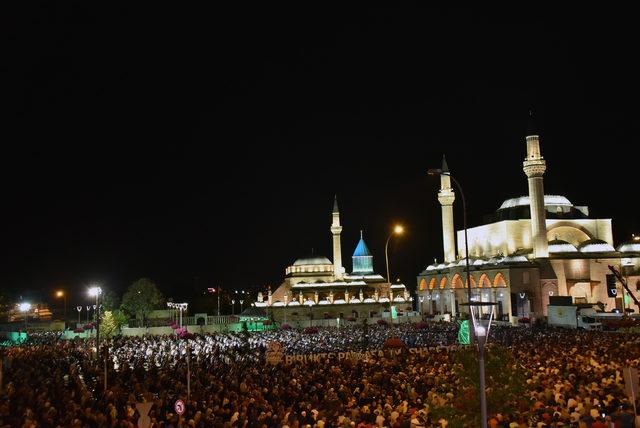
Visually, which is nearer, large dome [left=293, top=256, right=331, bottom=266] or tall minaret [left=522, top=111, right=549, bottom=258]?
tall minaret [left=522, top=111, right=549, bottom=258]

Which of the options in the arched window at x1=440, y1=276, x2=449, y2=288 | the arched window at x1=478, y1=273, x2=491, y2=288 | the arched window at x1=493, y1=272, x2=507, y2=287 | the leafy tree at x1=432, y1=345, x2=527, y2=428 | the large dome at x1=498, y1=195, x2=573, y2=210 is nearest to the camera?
the leafy tree at x1=432, y1=345, x2=527, y2=428

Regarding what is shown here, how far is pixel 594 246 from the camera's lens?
5844 centimetres

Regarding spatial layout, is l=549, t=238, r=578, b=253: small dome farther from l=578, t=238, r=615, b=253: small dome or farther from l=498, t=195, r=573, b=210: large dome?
l=498, t=195, r=573, b=210: large dome

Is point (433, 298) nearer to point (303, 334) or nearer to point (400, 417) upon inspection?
point (303, 334)

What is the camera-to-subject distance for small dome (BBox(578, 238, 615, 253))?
57.8 metres

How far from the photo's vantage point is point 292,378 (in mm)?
18703

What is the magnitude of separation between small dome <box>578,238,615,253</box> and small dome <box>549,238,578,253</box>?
3.24 feet

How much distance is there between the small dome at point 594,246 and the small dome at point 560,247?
988 mm

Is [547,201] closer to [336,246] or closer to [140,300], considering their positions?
[336,246]

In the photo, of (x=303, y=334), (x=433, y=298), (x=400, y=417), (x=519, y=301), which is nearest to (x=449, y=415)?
(x=400, y=417)

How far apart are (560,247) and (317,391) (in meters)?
46.6

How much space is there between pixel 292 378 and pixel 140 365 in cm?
672

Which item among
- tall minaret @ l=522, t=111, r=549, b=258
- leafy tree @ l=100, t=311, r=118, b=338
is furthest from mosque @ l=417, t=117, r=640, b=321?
leafy tree @ l=100, t=311, r=118, b=338

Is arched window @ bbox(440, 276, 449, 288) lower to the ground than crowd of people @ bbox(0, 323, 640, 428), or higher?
higher
